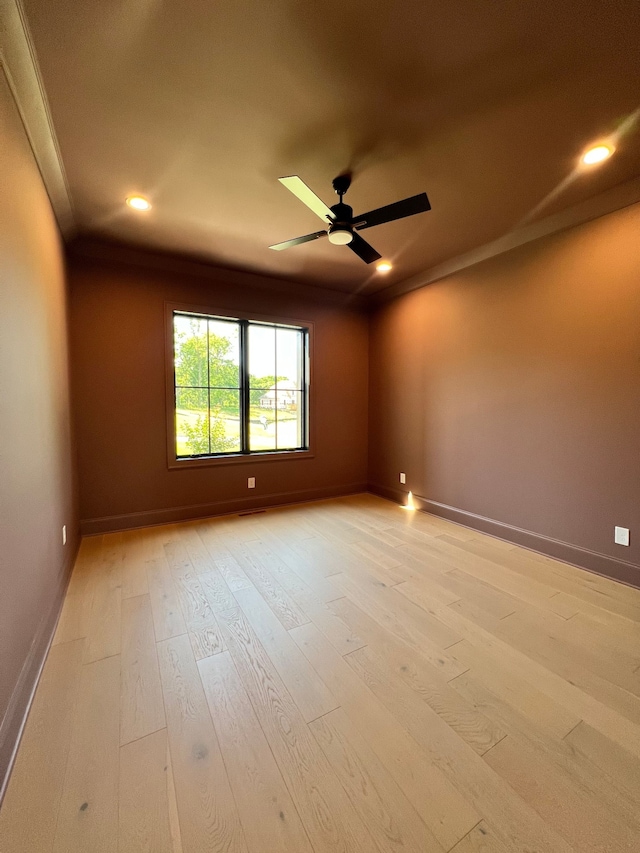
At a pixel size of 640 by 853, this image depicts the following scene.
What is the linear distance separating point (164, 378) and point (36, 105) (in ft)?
6.79

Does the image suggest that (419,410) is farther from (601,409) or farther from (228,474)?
(228,474)

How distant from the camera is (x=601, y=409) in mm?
2383

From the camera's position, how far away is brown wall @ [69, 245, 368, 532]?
119 inches

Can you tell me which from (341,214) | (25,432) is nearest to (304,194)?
(341,214)

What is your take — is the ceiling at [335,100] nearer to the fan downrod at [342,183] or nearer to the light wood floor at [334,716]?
the fan downrod at [342,183]

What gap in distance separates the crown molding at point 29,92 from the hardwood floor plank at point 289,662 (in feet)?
8.92

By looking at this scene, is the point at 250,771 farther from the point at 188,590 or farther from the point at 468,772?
the point at 188,590

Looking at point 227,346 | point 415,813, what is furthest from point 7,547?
point 227,346

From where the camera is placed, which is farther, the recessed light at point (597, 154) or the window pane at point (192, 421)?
the window pane at point (192, 421)

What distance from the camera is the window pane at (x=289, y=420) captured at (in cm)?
412

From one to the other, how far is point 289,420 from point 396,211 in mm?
2691

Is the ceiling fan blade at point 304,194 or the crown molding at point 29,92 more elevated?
the crown molding at point 29,92

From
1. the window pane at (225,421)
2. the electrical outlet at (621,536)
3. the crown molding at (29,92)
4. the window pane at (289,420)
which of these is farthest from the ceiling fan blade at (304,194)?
the electrical outlet at (621,536)

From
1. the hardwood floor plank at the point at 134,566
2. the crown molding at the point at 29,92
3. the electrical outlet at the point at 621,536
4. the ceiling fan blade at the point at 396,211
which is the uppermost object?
the crown molding at the point at 29,92
